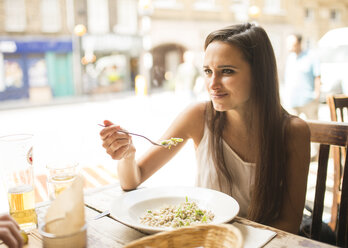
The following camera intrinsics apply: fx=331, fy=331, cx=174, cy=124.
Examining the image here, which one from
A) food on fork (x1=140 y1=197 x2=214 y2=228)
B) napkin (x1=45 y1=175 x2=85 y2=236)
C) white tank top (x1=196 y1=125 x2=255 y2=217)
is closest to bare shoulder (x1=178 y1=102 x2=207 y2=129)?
white tank top (x1=196 y1=125 x2=255 y2=217)

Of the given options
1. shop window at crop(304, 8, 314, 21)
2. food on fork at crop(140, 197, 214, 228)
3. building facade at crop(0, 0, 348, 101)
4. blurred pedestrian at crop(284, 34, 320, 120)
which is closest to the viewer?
food on fork at crop(140, 197, 214, 228)

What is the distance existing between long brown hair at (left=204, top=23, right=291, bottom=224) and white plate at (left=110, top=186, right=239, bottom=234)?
30cm

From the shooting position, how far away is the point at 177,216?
1.08 m

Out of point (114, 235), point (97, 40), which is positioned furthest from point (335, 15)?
point (114, 235)

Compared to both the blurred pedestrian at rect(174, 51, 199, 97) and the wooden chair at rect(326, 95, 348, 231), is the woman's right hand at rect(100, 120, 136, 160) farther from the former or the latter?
the blurred pedestrian at rect(174, 51, 199, 97)

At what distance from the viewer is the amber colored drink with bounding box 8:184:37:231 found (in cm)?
100

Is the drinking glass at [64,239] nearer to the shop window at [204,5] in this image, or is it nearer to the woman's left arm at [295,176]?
the woman's left arm at [295,176]

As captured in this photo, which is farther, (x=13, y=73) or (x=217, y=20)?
(x=217, y=20)

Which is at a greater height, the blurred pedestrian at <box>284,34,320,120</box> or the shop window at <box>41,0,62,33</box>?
the shop window at <box>41,0,62,33</box>

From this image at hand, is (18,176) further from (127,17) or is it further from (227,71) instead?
(127,17)

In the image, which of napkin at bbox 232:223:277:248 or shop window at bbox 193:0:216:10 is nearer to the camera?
napkin at bbox 232:223:277:248

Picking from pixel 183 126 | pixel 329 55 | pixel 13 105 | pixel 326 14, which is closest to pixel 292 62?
pixel 329 55

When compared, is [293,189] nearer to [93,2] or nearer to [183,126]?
[183,126]

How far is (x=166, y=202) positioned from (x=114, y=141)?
300 millimetres
